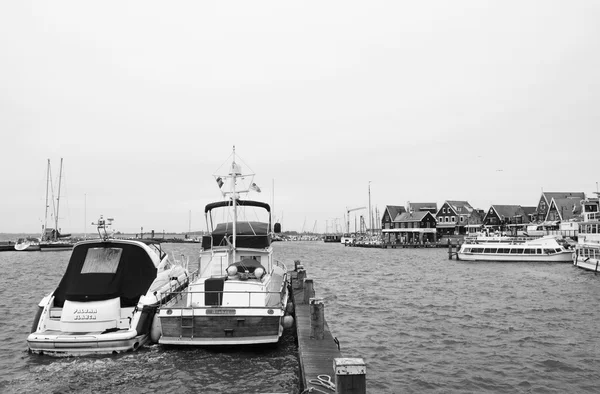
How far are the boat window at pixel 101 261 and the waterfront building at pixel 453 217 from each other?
101451mm

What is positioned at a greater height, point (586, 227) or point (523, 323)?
point (586, 227)

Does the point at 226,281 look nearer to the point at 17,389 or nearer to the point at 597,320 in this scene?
the point at 17,389

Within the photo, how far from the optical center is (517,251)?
192 feet

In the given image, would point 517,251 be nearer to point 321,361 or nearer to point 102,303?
point 321,361

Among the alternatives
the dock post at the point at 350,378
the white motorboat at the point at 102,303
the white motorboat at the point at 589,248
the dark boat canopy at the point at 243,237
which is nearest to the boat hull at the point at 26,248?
the dark boat canopy at the point at 243,237

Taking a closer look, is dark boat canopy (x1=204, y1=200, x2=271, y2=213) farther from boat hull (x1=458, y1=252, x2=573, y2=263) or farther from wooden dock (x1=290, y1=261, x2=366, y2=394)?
boat hull (x1=458, y1=252, x2=573, y2=263)

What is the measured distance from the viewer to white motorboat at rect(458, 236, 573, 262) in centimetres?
5688

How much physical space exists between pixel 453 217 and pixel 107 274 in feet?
337

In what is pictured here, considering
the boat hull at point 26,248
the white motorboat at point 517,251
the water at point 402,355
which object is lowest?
the water at point 402,355

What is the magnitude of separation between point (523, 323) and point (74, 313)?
1917 centimetres

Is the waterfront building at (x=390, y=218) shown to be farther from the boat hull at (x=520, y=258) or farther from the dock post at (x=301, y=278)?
the dock post at (x=301, y=278)

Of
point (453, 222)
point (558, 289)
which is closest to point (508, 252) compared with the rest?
point (558, 289)

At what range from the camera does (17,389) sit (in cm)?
1220

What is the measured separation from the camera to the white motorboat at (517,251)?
56875 mm
